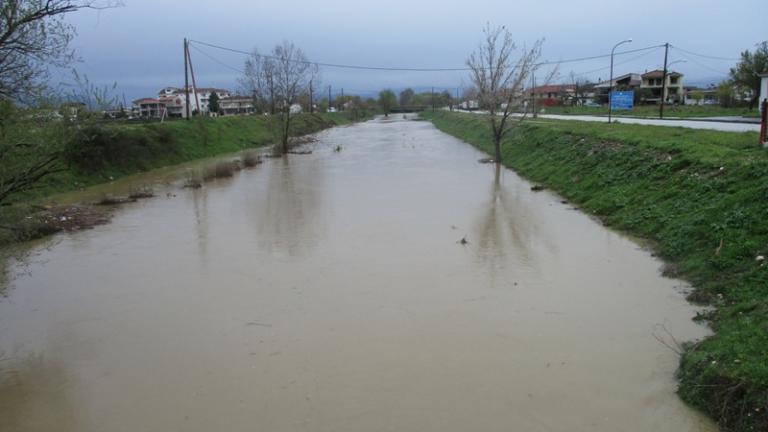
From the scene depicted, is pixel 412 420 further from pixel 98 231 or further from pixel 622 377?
pixel 98 231

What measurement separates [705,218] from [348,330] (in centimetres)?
657

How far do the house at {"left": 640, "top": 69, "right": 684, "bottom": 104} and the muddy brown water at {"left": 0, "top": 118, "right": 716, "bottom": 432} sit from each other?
66762 millimetres

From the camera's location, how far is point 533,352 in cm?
646

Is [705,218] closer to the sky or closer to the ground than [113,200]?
closer to the sky

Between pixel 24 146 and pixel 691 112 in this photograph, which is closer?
pixel 24 146

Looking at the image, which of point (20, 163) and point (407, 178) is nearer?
point (20, 163)

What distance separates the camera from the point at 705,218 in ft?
31.5

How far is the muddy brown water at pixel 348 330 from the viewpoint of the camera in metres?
5.43

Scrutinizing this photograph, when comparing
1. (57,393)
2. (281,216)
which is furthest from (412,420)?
(281,216)

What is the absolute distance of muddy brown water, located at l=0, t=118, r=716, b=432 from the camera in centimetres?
543

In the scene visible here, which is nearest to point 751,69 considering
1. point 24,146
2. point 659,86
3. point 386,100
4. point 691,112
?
point 691,112

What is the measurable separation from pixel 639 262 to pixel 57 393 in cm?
870

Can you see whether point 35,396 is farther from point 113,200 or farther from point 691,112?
point 691,112

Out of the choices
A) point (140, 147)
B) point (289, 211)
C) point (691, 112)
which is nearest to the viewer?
point (289, 211)
